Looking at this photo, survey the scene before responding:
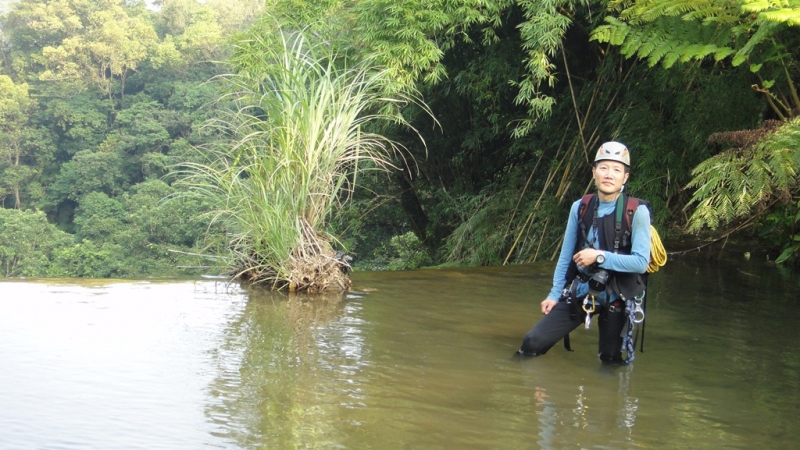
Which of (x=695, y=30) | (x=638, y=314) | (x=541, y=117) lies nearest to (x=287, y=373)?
(x=638, y=314)

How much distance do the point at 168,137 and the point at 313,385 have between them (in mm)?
40328

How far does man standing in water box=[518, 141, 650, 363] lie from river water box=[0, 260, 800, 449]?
200mm

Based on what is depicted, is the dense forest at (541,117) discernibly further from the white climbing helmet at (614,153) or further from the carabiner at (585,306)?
the carabiner at (585,306)

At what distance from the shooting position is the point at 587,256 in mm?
4883

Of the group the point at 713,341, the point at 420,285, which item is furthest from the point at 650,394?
the point at 420,285

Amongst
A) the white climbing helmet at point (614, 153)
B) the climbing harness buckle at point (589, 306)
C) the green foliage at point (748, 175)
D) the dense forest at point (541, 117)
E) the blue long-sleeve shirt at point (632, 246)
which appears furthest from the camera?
the dense forest at point (541, 117)

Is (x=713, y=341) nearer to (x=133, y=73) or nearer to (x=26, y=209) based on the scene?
(x=26, y=209)

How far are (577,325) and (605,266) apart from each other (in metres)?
0.51

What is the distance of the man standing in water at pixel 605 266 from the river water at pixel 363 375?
0.20 metres

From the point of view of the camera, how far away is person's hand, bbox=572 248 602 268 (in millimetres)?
4871

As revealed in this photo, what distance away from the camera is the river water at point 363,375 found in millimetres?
3811

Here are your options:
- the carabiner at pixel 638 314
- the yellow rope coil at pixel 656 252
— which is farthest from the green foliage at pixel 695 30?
the carabiner at pixel 638 314

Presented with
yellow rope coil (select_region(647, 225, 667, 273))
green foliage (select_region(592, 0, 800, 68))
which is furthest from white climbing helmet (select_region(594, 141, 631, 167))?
green foliage (select_region(592, 0, 800, 68))

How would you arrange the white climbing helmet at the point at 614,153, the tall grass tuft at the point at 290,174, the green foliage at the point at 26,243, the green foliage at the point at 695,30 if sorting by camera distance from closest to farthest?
the white climbing helmet at the point at 614,153 < the green foliage at the point at 695,30 < the tall grass tuft at the point at 290,174 < the green foliage at the point at 26,243
